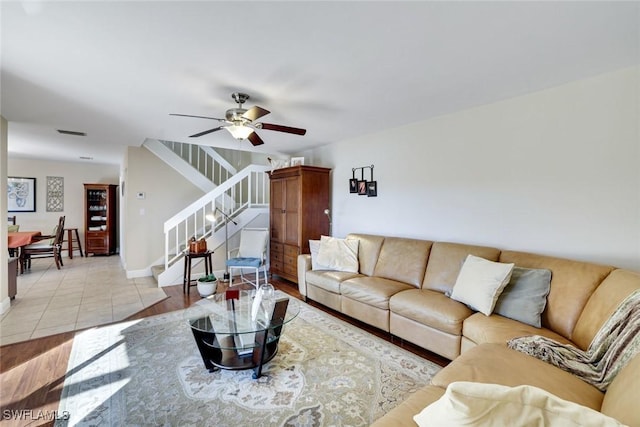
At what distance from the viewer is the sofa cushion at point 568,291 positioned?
2018 mm

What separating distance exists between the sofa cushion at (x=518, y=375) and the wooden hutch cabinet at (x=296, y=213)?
10.1 ft

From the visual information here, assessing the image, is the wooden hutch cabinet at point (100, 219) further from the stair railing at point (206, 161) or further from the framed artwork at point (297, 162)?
the framed artwork at point (297, 162)

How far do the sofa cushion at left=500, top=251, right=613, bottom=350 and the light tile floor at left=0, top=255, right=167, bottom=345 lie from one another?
164 inches

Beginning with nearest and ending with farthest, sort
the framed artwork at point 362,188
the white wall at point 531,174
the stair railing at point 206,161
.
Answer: the white wall at point 531,174
the framed artwork at point 362,188
the stair railing at point 206,161

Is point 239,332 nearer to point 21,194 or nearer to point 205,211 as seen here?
point 205,211

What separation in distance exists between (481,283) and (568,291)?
0.56 meters

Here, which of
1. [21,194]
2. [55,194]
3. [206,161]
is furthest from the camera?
[55,194]

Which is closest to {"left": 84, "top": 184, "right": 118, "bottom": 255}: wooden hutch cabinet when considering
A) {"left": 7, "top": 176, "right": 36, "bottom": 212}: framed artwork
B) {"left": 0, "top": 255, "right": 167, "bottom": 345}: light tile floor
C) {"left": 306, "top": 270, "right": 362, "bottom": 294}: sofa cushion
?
{"left": 7, "top": 176, "right": 36, "bottom": 212}: framed artwork

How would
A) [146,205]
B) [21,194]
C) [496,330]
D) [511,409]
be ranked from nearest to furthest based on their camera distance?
1. [511,409]
2. [496,330]
3. [146,205]
4. [21,194]

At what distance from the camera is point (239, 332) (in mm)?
2078

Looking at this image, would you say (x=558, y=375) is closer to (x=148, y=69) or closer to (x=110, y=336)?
(x=148, y=69)

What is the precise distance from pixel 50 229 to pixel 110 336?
630 cm

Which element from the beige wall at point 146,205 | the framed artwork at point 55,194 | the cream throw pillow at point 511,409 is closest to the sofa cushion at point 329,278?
the cream throw pillow at point 511,409

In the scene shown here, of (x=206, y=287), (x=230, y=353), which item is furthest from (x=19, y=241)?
(x=230, y=353)
